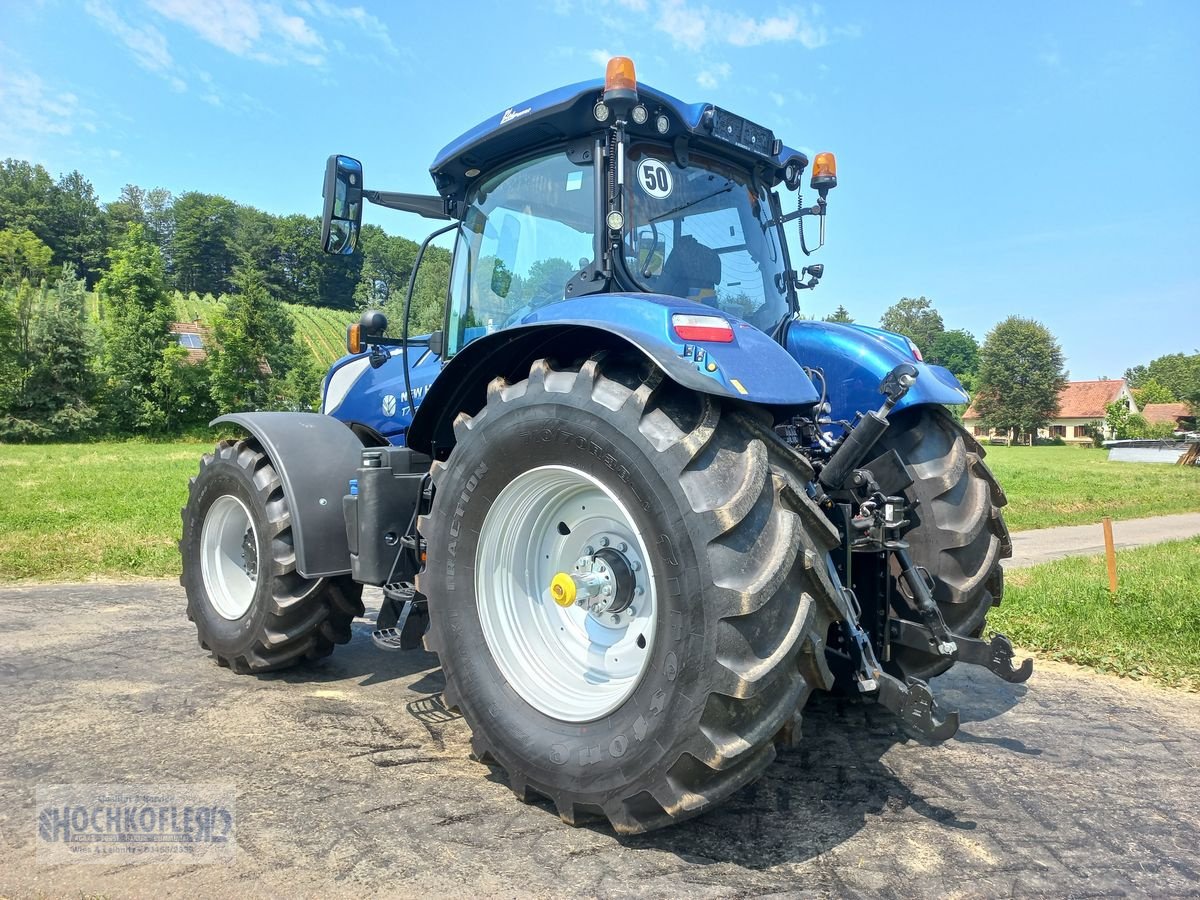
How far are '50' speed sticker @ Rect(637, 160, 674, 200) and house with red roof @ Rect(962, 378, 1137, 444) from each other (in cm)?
8312

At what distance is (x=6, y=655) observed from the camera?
15.5 ft

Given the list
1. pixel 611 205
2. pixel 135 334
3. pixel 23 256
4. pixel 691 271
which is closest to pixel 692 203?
pixel 691 271

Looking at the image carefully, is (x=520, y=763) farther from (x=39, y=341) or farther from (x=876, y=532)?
(x=39, y=341)

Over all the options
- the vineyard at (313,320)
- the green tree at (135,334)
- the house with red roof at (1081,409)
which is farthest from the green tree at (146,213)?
the house with red roof at (1081,409)

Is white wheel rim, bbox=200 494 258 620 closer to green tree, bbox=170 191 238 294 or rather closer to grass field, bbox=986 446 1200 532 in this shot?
grass field, bbox=986 446 1200 532

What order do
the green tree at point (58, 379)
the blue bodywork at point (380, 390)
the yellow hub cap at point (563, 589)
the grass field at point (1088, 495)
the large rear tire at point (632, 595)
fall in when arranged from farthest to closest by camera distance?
1. the green tree at point (58, 379)
2. the grass field at point (1088, 495)
3. the blue bodywork at point (380, 390)
4. the yellow hub cap at point (563, 589)
5. the large rear tire at point (632, 595)

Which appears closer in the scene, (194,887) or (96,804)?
(194,887)

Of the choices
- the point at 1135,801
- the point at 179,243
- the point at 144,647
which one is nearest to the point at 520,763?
the point at 1135,801

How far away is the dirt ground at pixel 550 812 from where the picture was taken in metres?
2.36

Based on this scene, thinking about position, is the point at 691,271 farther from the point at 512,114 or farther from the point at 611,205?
the point at 512,114

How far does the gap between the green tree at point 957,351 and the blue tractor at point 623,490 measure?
10847 cm

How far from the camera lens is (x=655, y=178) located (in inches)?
137

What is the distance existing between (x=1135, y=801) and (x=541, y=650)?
2223 millimetres

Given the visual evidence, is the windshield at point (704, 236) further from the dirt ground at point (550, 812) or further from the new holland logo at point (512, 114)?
the dirt ground at point (550, 812)
